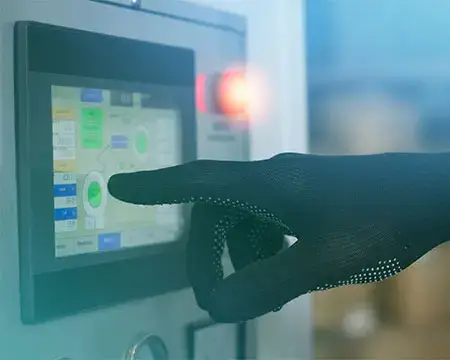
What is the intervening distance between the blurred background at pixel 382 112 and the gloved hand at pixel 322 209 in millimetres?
240

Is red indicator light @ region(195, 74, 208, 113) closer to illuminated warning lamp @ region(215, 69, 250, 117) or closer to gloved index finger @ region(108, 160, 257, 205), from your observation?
illuminated warning lamp @ region(215, 69, 250, 117)

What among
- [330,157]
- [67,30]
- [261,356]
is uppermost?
[67,30]

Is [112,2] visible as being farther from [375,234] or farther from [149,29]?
[375,234]

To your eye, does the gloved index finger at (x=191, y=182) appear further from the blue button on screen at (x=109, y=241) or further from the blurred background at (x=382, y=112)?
the blurred background at (x=382, y=112)

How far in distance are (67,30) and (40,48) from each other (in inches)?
1.5

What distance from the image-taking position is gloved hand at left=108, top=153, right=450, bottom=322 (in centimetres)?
58

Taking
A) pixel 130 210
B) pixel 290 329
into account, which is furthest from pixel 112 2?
pixel 290 329

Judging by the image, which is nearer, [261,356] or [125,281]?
[125,281]

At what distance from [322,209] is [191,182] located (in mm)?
121

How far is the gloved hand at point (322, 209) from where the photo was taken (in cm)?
58

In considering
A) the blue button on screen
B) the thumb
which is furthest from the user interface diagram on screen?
the thumb

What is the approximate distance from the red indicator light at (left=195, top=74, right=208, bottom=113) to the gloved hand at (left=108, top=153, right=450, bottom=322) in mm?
181

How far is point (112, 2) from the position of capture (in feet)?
2.31

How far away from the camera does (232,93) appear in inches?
34.2
